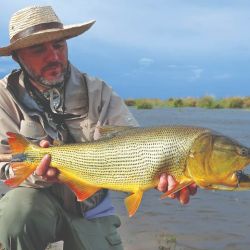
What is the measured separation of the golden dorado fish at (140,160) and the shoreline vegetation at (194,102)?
41.2 meters

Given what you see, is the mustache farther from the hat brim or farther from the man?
the hat brim

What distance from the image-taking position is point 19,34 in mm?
4906

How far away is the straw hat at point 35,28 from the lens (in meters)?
4.73

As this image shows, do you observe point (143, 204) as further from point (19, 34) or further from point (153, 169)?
point (153, 169)

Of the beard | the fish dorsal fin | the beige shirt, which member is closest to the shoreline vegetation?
the beige shirt

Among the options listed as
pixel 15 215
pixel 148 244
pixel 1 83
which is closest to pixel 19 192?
pixel 15 215

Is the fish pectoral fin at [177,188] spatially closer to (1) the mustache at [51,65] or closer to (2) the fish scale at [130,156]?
(2) the fish scale at [130,156]

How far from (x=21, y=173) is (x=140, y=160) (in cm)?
92

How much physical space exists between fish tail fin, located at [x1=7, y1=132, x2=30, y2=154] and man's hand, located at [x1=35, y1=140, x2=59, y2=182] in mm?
117

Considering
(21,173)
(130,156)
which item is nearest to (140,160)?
(130,156)

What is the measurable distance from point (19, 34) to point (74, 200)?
1.38m

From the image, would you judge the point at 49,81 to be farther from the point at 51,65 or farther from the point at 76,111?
the point at 76,111

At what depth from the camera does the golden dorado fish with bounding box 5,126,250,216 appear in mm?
3547

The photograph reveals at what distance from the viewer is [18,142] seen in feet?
14.1
